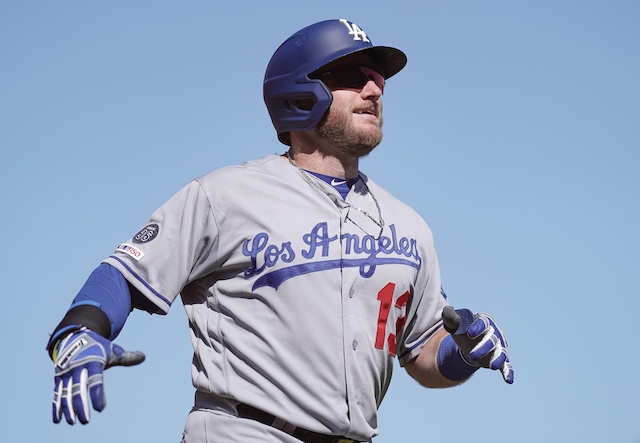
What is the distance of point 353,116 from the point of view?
20.5ft

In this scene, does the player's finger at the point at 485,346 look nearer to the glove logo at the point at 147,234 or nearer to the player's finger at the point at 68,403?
the glove logo at the point at 147,234

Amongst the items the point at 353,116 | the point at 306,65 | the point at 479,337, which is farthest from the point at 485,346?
the point at 306,65

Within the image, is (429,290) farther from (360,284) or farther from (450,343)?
(360,284)

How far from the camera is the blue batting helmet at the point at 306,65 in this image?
246 inches

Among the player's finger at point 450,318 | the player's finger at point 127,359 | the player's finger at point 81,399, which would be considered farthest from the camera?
the player's finger at point 450,318

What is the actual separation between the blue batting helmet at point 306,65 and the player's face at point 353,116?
0.29ft

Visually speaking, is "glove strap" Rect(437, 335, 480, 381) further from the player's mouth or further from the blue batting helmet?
the blue batting helmet

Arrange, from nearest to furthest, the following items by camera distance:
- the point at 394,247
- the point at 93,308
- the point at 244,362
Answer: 1. the point at 93,308
2. the point at 244,362
3. the point at 394,247

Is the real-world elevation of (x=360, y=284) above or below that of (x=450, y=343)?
above

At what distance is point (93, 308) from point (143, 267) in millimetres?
467

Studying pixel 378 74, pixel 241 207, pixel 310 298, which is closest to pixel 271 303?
pixel 310 298

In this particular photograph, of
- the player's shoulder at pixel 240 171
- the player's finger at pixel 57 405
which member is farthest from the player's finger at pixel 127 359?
the player's shoulder at pixel 240 171

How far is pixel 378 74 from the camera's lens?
653 centimetres

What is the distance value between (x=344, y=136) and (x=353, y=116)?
0.48ft
